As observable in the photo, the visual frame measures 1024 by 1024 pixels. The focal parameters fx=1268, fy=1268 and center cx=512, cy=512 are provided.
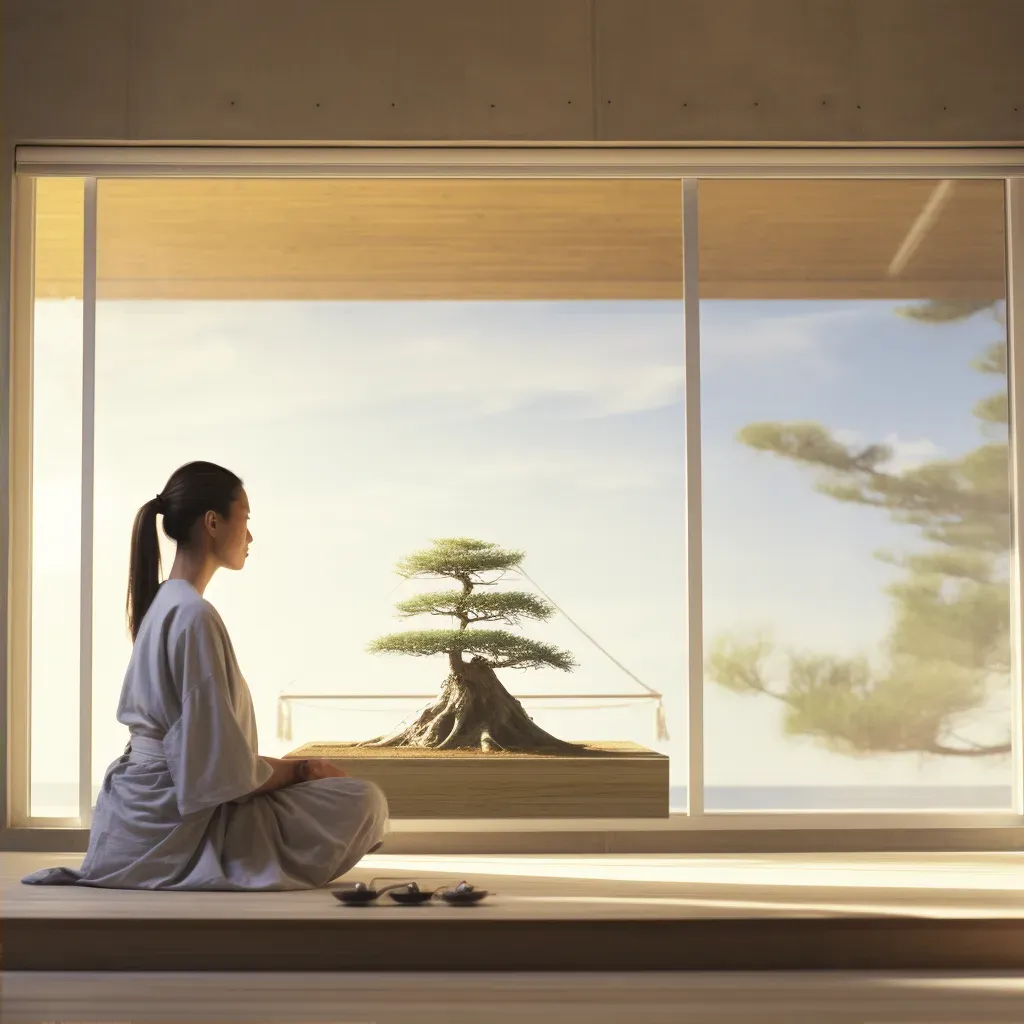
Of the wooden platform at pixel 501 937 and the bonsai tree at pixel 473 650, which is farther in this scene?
the bonsai tree at pixel 473 650

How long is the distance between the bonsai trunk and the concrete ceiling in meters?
1.40

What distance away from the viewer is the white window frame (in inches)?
177

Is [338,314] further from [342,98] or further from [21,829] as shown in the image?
[21,829]

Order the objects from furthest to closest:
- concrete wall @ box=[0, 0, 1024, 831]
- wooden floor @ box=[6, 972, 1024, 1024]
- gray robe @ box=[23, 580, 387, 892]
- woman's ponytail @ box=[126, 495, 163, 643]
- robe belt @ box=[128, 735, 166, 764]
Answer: concrete wall @ box=[0, 0, 1024, 831] → woman's ponytail @ box=[126, 495, 163, 643] → robe belt @ box=[128, 735, 166, 764] → gray robe @ box=[23, 580, 387, 892] → wooden floor @ box=[6, 972, 1024, 1024]

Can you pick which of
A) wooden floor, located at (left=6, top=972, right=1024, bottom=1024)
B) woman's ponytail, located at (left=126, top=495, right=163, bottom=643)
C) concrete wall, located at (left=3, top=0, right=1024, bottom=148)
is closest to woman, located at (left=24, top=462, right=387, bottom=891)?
woman's ponytail, located at (left=126, top=495, right=163, bottom=643)

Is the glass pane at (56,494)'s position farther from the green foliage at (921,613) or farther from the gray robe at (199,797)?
the green foliage at (921,613)

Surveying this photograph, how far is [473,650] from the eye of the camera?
452 centimetres

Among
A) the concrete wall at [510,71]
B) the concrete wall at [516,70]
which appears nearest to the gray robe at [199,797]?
the concrete wall at [510,71]

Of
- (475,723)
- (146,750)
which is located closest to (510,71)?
(475,723)

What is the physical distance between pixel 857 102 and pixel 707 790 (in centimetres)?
255

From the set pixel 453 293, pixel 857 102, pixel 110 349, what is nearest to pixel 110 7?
pixel 110 349

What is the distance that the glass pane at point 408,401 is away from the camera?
14.9 feet

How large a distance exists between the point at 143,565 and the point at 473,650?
4.26 feet

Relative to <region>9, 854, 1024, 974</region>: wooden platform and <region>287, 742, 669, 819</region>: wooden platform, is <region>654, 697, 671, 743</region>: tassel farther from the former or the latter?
<region>9, 854, 1024, 974</region>: wooden platform
